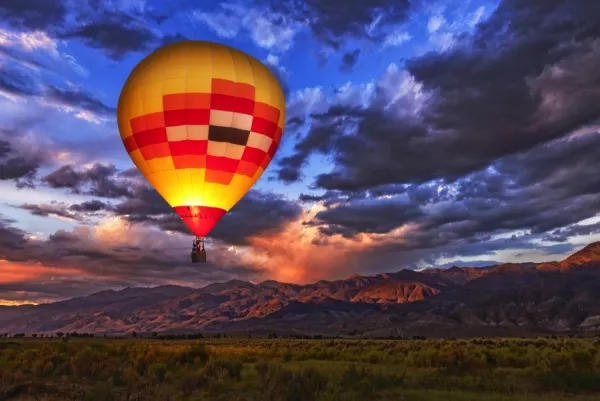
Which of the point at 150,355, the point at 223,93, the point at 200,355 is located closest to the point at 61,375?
the point at 150,355

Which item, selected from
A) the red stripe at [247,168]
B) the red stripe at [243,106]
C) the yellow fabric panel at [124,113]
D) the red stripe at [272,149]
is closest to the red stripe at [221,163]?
the red stripe at [247,168]

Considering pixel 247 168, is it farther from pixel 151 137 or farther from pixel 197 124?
pixel 151 137

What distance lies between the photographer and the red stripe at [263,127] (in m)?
35.5

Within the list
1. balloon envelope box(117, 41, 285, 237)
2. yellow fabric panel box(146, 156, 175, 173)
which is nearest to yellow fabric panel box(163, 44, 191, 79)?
balloon envelope box(117, 41, 285, 237)

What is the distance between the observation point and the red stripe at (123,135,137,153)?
117 feet

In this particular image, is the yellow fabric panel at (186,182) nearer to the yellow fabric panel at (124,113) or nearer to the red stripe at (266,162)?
the yellow fabric panel at (124,113)

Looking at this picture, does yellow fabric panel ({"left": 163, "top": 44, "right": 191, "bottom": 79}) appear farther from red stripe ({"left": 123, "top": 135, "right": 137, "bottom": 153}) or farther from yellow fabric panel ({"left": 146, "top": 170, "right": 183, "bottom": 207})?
yellow fabric panel ({"left": 146, "top": 170, "right": 183, "bottom": 207})

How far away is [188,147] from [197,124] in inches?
59.4

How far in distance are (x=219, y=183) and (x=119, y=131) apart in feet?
27.5

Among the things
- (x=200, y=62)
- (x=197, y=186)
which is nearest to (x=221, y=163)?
(x=197, y=186)

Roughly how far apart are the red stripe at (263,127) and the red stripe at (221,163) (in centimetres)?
252

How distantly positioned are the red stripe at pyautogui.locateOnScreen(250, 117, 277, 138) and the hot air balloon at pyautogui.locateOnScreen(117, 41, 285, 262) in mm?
66

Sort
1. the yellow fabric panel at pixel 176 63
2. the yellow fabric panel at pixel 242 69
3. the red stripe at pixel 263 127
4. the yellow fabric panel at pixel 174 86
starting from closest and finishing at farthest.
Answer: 1. the yellow fabric panel at pixel 174 86
2. the yellow fabric panel at pixel 176 63
3. the yellow fabric panel at pixel 242 69
4. the red stripe at pixel 263 127

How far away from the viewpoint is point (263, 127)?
3619 centimetres
